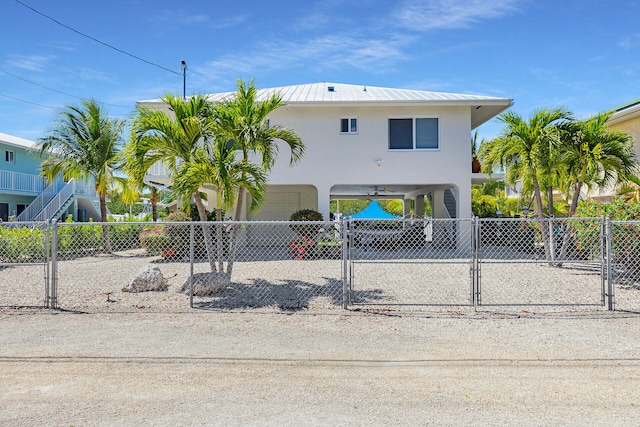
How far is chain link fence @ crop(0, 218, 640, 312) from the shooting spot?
8023mm

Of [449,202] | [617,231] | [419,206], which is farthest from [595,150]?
[419,206]

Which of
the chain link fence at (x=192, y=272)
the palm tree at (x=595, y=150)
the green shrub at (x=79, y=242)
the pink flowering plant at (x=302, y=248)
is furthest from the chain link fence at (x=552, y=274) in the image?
the green shrub at (x=79, y=242)

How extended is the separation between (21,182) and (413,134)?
21.8m

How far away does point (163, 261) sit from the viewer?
50.3 feet

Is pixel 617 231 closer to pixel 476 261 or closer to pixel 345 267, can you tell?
pixel 476 261

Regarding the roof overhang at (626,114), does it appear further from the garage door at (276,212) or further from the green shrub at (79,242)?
the green shrub at (79,242)

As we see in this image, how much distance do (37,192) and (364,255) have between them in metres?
20.9

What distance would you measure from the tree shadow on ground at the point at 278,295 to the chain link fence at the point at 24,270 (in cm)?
297

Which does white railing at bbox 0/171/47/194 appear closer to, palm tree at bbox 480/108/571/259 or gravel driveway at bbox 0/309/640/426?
gravel driveway at bbox 0/309/640/426

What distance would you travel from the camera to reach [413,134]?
16.8m

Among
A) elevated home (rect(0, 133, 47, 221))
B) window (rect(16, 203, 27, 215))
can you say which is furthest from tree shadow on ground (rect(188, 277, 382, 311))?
window (rect(16, 203, 27, 215))

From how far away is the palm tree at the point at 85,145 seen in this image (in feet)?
59.9

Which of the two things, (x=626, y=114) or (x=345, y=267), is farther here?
(x=626, y=114)

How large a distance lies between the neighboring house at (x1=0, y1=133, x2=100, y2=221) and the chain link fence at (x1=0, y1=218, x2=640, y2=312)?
25.9 ft
